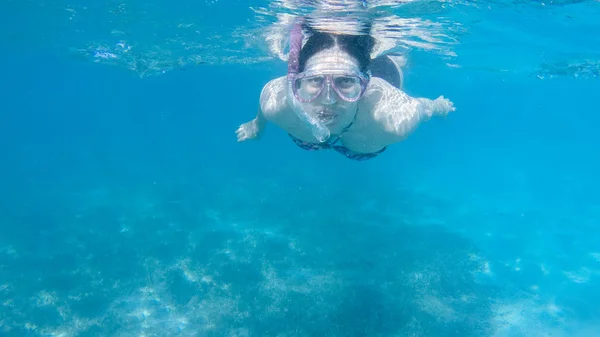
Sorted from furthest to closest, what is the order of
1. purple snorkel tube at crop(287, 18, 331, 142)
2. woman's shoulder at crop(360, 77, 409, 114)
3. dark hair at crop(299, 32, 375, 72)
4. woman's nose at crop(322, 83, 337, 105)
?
woman's shoulder at crop(360, 77, 409, 114), dark hair at crop(299, 32, 375, 72), woman's nose at crop(322, 83, 337, 105), purple snorkel tube at crop(287, 18, 331, 142)

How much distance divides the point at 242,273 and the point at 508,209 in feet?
55.8

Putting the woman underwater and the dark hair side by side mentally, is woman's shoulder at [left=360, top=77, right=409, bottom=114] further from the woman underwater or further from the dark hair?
the dark hair

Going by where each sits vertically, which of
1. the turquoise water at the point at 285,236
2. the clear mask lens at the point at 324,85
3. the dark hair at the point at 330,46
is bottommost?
the turquoise water at the point at 285,236

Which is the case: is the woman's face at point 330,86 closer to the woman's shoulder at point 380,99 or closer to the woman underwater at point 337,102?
the woman underwater at point 337,102

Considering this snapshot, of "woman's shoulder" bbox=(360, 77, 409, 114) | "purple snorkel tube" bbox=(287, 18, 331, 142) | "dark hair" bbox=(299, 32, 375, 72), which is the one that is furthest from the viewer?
"woman's shoulder" bbox=(360, 77, 409, 114)

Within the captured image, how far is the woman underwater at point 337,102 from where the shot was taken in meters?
4.46

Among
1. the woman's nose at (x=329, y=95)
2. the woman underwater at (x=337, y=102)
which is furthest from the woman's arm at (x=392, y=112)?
the woman's nose at (x=329, y=95)

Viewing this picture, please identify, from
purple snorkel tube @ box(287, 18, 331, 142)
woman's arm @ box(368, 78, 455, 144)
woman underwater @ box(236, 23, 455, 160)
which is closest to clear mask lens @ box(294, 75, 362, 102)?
woman underwater @ box(236, 23, 455, 160)

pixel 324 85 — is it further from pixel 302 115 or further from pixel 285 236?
pixel 285 236

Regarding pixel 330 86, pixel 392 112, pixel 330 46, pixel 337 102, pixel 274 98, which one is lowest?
pixel 392 112

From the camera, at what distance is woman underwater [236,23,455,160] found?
4.46 meters

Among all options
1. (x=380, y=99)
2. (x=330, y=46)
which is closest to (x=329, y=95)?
(x=330, y=46)

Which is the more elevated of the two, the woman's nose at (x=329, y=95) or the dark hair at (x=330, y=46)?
the dark hair at (x=330, y=46)

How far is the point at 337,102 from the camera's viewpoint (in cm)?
453
